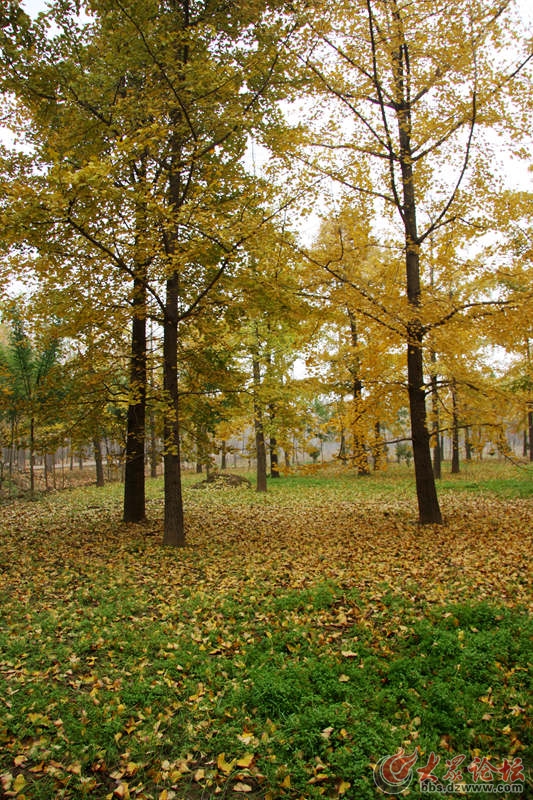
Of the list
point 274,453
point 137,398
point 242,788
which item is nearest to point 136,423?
point 137,398

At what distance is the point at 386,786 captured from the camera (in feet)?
9.23

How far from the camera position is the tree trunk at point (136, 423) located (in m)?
8.60

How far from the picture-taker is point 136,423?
33.3 ft

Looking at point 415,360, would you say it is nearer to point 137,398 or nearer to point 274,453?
point 137,398

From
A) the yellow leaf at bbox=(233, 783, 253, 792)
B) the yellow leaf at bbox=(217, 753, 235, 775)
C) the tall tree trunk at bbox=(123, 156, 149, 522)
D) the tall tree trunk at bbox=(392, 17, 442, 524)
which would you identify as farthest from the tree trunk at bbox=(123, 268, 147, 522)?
the yellow leaf at bbox=(233, 783, 253, 792)

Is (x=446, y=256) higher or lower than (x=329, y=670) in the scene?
higher

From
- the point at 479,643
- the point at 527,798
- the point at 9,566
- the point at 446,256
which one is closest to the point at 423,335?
the point at 446,256

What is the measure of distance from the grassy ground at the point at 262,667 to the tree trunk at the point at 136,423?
265cm

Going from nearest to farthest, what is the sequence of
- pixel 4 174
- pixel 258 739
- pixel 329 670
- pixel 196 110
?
pixel 258 739, pixel 329 670, pixel 196 110, pixel 4 174

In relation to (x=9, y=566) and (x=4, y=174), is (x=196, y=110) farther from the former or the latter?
(x=9, y=566)

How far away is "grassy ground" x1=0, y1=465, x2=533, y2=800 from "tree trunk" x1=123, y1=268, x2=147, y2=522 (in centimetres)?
265

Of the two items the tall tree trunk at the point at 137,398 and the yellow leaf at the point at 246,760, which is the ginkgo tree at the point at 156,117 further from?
the yellow leaf at the point at 246,760

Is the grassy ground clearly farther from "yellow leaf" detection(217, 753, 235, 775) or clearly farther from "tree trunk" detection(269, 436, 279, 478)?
"tree trunk" detection(269, 436, 279, 478)

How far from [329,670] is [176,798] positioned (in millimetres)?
1526
